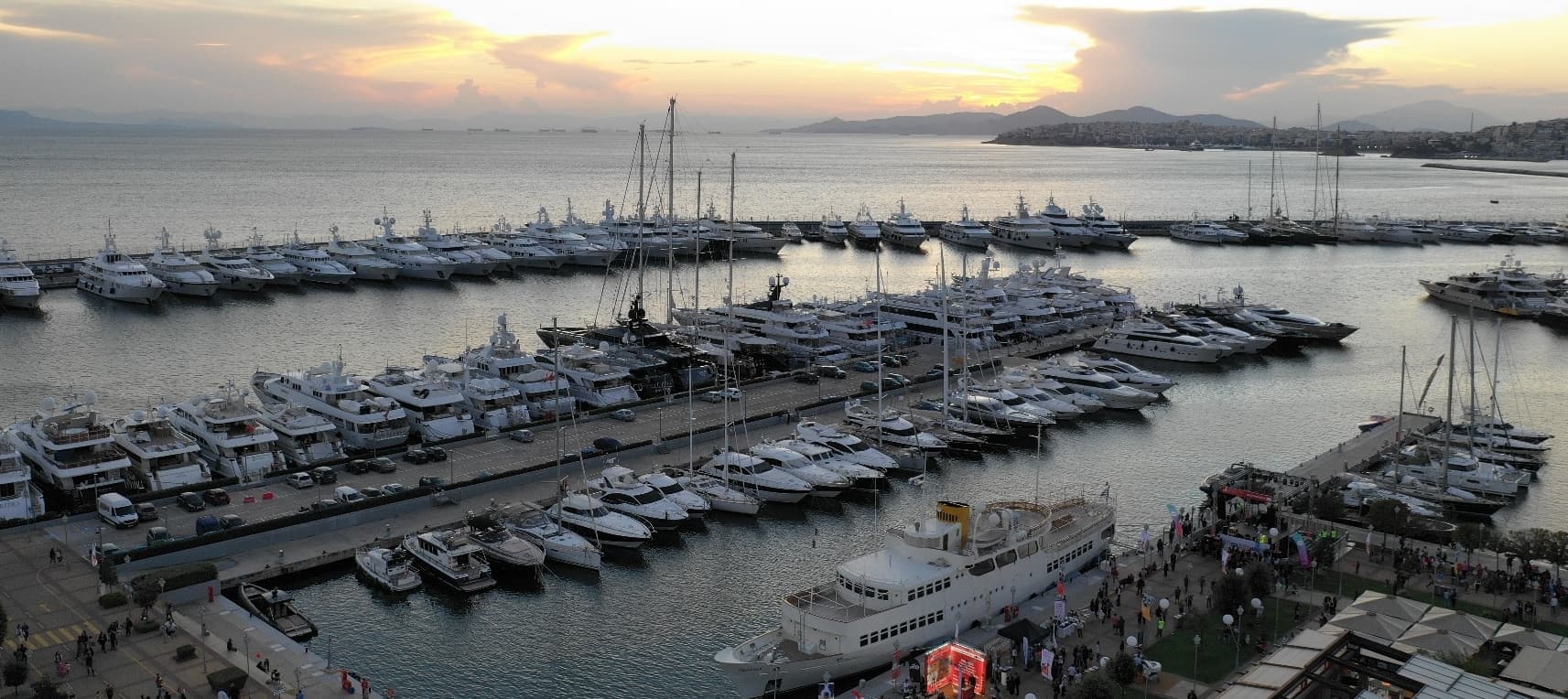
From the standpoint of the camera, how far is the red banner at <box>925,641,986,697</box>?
20.5 meters

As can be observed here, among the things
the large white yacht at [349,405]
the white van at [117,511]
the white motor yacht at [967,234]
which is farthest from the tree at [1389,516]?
the white motor yacht at [967,234]

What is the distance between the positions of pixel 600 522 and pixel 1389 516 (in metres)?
20.0

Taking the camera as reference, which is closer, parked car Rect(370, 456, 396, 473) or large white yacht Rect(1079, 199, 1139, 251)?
parked car Rect(370, 456, 396, 473)

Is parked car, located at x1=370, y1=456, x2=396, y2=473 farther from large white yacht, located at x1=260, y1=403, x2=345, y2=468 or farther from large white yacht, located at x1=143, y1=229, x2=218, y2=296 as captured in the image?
large white yacht, located at x1=143, y1=229, x2=218, y2=296

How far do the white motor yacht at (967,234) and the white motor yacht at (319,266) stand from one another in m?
55.2

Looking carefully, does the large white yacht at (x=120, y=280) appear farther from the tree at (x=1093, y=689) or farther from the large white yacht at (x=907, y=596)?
the tree at (x=1093, y=689)

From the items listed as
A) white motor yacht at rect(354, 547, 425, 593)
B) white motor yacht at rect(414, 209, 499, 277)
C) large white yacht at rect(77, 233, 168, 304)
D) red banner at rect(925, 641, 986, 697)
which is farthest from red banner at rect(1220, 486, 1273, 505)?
white motor yacht at rect(414, 209, 499, 277)

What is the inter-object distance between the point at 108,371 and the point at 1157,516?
146ft

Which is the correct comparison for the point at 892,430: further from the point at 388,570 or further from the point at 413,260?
the point at 413,260

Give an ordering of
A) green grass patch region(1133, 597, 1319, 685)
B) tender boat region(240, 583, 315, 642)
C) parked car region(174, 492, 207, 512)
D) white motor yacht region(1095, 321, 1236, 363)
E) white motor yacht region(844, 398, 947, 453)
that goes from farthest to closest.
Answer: white motor yacht region(1095, 321, 1236, 363), white motor yacht region(844, 398, 947, 453), parked car region(174, 492, 207, 512), tender boat region(240, 583, 315, 642), green grass patch region(1133, 597, 1319, 685)

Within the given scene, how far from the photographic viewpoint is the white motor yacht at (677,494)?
32.4 meters

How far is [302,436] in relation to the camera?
36812 mm

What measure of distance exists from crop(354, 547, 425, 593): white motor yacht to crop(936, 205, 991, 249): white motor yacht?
86.5 meters

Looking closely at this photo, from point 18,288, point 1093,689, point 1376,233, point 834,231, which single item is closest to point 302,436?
point 1093,689
